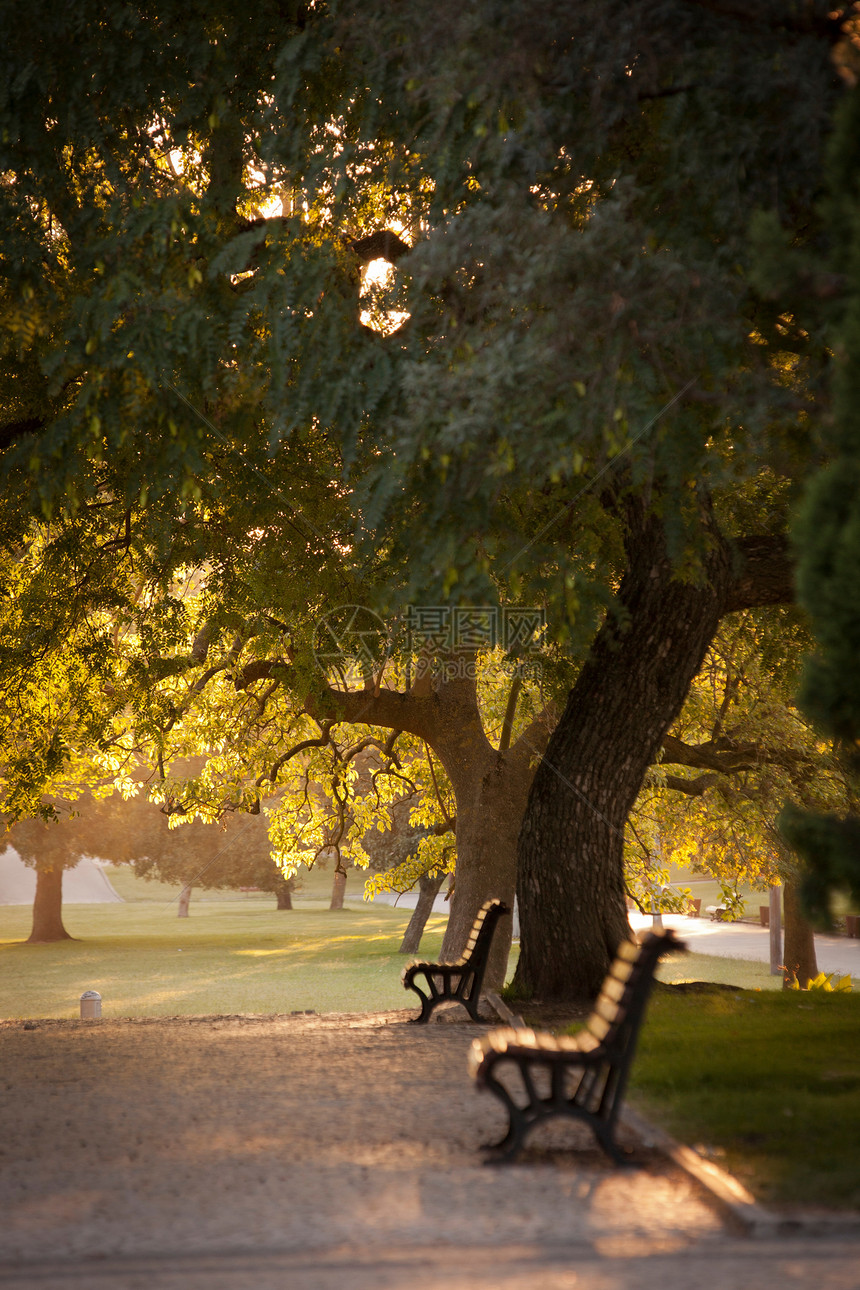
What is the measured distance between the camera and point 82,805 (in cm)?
4191

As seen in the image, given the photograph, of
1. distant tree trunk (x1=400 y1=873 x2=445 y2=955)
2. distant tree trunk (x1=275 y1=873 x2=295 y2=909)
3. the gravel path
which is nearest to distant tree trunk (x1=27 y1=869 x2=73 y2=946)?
distant tree trunk (x1=275 y1=873 x2=295 y2=909)

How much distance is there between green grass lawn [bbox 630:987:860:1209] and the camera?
16.3ft

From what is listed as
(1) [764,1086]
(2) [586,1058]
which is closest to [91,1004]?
(1) [764,1086]

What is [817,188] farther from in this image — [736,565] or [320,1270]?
→ [320,1270]

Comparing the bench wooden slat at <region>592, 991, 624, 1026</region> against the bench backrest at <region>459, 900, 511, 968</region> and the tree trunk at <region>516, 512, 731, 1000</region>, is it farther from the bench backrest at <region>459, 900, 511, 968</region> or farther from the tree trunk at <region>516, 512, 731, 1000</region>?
the tree trunk at <region>516, 512, 731, 1000</region>

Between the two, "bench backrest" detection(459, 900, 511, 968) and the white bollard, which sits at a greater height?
"bench backrest" detection(459, 900, 511, 968)

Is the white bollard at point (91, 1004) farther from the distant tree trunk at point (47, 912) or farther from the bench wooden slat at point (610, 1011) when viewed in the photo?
the distant tree trunk at point (47, 912)

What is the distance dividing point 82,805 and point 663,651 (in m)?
35.8

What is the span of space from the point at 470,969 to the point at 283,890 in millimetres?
44738

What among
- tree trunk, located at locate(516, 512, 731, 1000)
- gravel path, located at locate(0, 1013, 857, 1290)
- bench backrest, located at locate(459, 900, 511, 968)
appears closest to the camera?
gravel path, located at locate(0, 1013, 857, 1290)

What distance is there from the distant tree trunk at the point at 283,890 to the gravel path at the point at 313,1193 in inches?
1593

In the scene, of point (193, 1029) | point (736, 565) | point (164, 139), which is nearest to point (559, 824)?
point (736, 565)

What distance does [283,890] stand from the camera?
173 feet

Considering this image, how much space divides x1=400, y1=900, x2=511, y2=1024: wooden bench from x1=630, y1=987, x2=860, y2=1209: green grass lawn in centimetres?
147
